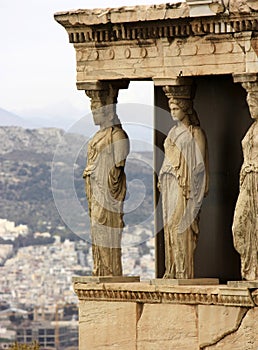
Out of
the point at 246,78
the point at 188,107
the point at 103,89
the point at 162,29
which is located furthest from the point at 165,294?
the point at 162,29

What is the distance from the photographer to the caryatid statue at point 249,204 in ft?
77.8

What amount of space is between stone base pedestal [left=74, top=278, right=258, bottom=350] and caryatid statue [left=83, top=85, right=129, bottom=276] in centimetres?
36

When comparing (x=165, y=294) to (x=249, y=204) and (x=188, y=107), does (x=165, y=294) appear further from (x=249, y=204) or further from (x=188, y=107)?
(x=188, y=107)

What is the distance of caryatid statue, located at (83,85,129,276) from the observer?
81.5 ft

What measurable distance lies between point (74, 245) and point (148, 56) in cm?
7351

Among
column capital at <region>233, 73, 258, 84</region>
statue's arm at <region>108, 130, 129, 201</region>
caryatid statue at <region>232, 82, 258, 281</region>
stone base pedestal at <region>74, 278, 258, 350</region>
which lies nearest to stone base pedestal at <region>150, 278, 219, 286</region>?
stone base pedestal at <region>74, 278, 258, 350</region>

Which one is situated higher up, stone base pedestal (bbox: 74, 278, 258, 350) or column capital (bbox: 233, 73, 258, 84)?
column capital (bbox: 233, 73, 258, 84)

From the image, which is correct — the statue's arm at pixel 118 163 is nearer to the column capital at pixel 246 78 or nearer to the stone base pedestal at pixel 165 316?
the stone base pedestal at pixel 165 316

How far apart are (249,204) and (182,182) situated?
82cm

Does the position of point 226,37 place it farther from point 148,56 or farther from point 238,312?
point 238,312

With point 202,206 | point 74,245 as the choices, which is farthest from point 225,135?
point 74,245

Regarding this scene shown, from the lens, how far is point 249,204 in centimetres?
2373

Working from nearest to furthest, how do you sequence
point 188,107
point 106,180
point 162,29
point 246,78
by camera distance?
point 246,78 < point 162,29 < point 188,107 < point 106,180

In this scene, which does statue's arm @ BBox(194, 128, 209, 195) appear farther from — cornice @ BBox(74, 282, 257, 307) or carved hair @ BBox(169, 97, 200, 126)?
cornice @ BBox(74, 282, 257, 307)
